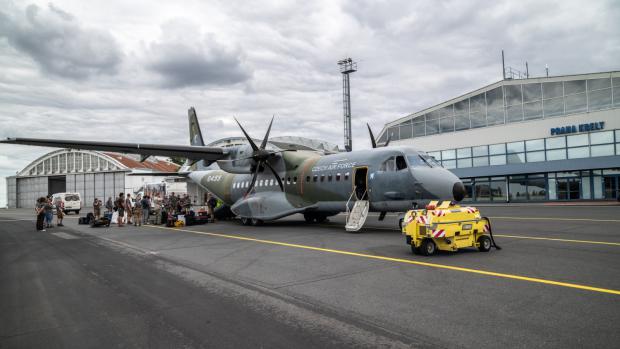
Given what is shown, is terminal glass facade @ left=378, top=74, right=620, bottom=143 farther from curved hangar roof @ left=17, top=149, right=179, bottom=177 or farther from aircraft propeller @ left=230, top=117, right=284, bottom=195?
curved hangar roof @ left=17, top=149, right=179, bottom=177

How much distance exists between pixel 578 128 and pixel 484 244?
30.9m

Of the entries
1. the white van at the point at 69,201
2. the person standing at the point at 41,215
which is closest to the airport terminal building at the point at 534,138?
the person standing at the point at 41,215

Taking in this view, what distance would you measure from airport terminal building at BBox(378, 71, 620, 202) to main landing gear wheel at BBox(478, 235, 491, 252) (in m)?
29.6

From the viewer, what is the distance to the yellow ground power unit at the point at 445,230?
942 centimetres

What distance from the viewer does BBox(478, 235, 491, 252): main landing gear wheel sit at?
32.6ft

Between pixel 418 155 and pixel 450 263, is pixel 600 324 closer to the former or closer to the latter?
pixel 450 263

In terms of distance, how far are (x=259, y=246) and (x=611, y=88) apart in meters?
34.8

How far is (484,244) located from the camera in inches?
392

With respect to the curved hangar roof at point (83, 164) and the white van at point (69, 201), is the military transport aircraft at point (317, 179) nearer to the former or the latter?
the white van at point (69, 201)

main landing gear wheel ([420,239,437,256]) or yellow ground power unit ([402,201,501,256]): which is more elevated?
yellow ground power unit ([402,201,501,256])

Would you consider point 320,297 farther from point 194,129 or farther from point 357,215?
point 194,129

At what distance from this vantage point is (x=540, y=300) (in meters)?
5.59

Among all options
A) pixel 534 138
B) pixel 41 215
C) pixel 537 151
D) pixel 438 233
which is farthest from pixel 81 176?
pixel 438 233

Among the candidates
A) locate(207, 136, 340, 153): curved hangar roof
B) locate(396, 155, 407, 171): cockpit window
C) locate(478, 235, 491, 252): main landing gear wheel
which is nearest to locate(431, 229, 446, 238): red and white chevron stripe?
locate(478, 235, 491, 252): main landing gear wheel
